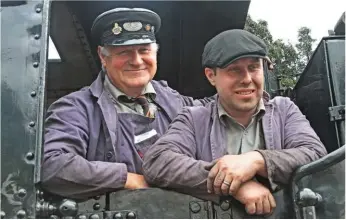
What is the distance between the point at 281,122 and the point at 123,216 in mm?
689

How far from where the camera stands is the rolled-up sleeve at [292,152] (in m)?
1.63

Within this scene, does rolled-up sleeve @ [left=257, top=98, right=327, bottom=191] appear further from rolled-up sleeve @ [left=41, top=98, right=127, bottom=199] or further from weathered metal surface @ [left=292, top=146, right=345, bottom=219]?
rolled-up sleeve @ [left=41, top=98, right=127, bottom=199]

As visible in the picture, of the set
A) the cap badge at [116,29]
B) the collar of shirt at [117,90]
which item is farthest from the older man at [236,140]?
the cap badge at [116,29]

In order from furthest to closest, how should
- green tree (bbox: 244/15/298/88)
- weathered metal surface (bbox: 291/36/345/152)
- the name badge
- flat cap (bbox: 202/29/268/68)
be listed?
green tree (bbox: 244/15/298/88) < the name badge < weathered metal surface (bbox: 291/36/345/152) < flat cap (bbox: 202/29/268/68)

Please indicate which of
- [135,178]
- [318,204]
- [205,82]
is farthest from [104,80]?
[205,82]

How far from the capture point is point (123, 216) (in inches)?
65.1

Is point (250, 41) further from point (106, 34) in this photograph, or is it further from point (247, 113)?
point (106, 34)

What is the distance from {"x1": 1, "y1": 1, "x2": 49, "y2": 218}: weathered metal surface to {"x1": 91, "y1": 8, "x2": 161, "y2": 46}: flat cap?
48 centimetres

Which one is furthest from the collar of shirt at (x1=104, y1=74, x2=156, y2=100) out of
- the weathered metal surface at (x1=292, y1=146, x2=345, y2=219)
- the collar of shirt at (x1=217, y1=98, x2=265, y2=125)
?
the weathered metal surface at (x1=292, y1=146, x2=345, y2=219)

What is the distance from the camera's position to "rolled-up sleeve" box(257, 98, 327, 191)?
5.35ft

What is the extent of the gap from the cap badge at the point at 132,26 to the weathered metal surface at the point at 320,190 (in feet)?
3.27

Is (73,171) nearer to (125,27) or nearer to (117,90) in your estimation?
(117,90)

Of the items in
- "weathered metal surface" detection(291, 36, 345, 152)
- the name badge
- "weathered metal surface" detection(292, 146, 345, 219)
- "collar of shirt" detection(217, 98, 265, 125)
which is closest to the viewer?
"weathered metal surface" detection(292, 146, 345, 219)

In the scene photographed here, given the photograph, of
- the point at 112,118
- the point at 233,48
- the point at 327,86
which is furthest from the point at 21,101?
the point at 327,86
